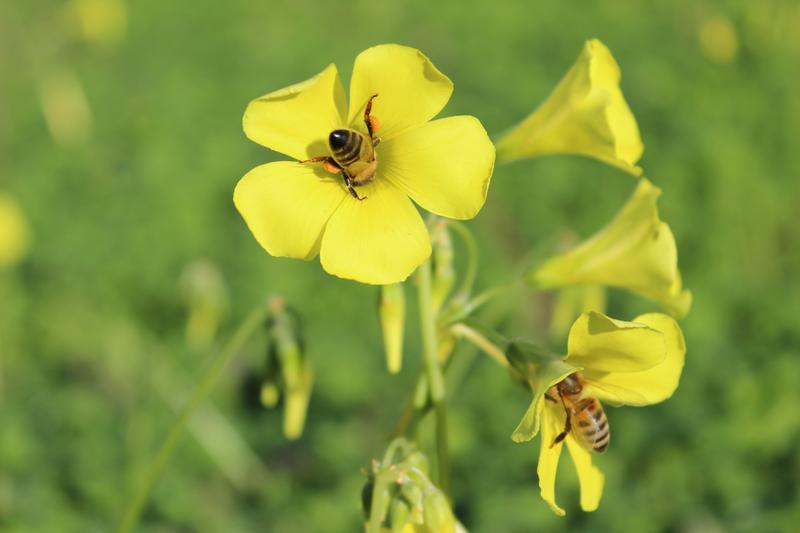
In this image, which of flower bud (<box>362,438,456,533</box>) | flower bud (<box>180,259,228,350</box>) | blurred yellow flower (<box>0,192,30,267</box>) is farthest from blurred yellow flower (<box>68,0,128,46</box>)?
flower bud (<box>362,438,456,533</box>)

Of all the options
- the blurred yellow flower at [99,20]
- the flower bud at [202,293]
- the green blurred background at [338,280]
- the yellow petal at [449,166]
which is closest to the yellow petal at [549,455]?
the yellow petal at [449,166]

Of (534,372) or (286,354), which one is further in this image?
(286,354)

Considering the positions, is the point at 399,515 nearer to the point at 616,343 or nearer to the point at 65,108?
the point at 616,343

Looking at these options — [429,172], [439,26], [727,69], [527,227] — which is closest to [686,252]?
[527,227]

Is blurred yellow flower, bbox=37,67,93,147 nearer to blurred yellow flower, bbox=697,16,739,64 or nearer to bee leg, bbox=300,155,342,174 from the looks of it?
blurred yellow flower, bbox=697,16,739,64

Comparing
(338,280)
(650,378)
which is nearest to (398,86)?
(650,378)

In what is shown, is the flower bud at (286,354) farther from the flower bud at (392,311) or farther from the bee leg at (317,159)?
the bee leg at (317,159)
